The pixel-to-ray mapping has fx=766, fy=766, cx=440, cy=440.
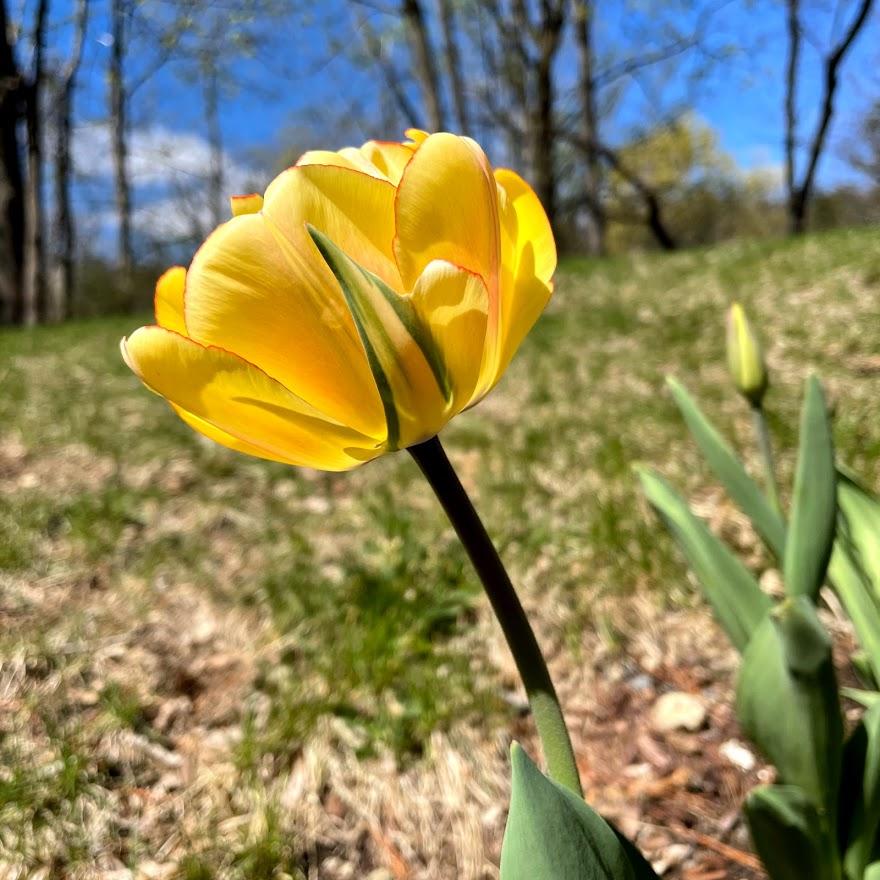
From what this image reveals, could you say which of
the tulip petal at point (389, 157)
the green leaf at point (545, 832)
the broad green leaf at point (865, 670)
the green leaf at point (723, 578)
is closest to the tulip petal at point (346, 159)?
the tulip petal at point (389, 157)

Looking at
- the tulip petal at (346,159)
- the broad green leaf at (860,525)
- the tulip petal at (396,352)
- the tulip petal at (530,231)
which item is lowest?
the broad green leaf at (860,525)

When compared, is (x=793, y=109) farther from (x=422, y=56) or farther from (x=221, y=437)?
(x=221, y=437)

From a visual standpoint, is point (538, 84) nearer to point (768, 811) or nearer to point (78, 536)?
point (78, 536)

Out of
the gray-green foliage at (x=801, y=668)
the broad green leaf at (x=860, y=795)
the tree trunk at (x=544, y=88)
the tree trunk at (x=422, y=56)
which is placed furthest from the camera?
the tree trunk at (x=544, y=88)

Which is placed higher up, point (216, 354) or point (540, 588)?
point (216, 354)

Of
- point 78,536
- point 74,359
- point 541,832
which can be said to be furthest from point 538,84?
point 541,832

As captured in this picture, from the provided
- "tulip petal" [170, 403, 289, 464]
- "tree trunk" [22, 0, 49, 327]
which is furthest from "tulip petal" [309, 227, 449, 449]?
"tree trunk" [22, 0, 49, 327]

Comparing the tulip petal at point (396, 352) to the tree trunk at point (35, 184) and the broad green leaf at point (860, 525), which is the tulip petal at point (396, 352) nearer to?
the broad green leaf at point (860, 525)

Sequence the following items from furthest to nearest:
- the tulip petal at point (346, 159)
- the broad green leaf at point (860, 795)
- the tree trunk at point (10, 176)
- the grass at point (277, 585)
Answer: the tree trunk at point (10, 176) < the grass at point (277, 585) < the broad green leaf at point (860, 795) < the tulip petal at point (346, 159)
